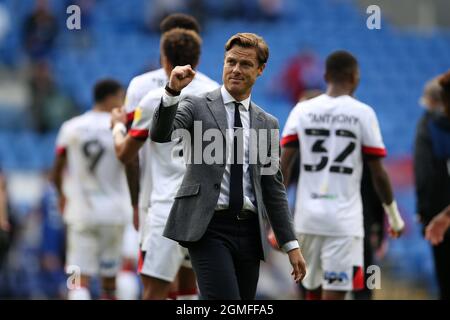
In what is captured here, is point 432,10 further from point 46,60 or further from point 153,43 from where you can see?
point 46,60

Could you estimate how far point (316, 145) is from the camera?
794 cm

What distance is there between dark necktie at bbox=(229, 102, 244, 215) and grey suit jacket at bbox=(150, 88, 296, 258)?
78 mm

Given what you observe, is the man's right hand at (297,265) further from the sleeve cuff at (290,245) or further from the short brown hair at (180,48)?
the short brown hair at (180,48)

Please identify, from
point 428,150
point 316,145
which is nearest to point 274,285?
point 428,150

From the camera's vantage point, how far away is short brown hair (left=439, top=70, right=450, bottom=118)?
8.40 meters

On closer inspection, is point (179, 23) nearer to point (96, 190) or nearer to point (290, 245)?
point (290, 245)

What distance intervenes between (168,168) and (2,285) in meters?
7.11

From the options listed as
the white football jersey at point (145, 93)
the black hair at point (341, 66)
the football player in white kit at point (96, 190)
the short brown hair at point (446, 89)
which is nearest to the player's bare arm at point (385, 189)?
the black hair at point (341, 66)

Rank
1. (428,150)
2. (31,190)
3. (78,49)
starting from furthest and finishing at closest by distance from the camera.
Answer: (78,49) < (31,190) < (428,150)

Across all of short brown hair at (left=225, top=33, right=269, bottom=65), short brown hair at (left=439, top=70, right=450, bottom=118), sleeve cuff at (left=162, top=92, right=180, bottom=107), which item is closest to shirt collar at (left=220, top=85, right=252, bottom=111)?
short brown hair at (left=225, top=33, right=269, bottom=65)

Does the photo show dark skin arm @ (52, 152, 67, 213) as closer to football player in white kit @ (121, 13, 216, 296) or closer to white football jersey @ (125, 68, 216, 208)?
football player in white kit @ (121, 13, 216, 296)

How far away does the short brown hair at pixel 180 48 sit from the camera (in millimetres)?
7359

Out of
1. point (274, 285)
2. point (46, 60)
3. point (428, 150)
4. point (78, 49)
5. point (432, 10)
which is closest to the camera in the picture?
point (428, 150)

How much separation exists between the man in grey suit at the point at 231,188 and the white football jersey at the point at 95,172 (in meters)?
4.33
